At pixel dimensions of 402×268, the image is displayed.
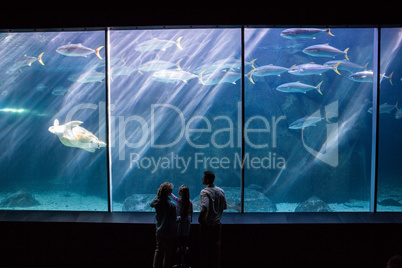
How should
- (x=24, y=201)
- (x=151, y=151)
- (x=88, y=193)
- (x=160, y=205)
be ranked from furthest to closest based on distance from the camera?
(x=88, y=193), (x=151, y=151), (x=24, y=201), (x=160, y=205)

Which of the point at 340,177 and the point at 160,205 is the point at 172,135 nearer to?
the point at 340,177

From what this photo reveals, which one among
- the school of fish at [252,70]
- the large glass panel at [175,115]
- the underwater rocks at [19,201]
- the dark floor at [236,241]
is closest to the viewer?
the dark floor at [236,241]

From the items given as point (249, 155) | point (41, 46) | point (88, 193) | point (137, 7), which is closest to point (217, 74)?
point (137, 7)

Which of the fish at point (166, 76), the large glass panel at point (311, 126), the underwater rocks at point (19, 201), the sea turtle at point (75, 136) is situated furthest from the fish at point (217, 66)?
the underwater rocks at point (19, 201)

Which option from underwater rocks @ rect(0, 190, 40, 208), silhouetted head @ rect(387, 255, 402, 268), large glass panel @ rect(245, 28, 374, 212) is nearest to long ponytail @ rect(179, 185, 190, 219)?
silhouetted head @ rect(387, 255, 402, 268)

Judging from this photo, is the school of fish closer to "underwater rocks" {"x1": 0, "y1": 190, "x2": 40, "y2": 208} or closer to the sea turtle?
the sea turtle

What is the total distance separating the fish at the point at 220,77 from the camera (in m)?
6.13

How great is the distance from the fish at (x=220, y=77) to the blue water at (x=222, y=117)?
4 centimetres

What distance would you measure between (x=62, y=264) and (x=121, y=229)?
0.94m

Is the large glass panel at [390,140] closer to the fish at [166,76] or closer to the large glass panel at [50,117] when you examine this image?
the fish at [166,76]

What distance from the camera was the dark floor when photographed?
3895mm

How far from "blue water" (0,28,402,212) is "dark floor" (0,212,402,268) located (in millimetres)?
2680

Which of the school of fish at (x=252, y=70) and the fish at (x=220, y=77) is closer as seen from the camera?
the school of fish at (x=252, y=70)

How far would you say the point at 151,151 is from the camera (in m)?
12.7
